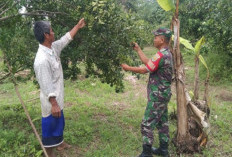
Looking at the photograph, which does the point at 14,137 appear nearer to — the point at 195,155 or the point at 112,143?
the point at 112,143

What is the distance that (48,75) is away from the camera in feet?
10.6

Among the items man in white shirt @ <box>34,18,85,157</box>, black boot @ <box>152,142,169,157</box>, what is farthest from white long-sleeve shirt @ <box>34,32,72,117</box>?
black boot @ <box>152,142,169,157</box>

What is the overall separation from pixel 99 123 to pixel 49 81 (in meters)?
2.52

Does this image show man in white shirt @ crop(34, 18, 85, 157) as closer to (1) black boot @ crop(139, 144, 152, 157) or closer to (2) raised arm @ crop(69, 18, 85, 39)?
(2) raised arm @ crop(69, 18, 85, 39)

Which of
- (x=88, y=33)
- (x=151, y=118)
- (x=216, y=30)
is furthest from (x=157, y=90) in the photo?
(x=216, y=30)

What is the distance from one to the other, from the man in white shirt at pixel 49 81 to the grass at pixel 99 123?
22.6 inches

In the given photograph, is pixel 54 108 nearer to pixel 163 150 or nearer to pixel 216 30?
pixel 163 150

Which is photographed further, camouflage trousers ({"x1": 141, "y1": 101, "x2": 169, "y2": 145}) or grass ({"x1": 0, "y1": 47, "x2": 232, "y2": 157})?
grass ({"x1": 0, "y1": 47, "x2": 232, "y2": 157})

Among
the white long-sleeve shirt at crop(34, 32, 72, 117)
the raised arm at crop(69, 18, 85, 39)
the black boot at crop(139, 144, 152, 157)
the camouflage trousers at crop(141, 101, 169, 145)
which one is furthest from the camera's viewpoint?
the black boot at crop(139, 144, 152, 157)

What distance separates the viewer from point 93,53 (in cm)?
421

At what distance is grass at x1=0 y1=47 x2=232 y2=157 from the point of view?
4312 millimetres

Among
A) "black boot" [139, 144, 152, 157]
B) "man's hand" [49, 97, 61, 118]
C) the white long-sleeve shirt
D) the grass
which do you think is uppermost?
the white long-sleeve shirt

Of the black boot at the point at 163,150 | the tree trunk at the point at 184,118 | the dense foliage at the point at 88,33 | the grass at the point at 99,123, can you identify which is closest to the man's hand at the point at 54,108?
the grass at the point at 99,123

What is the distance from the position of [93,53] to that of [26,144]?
6.05ft
